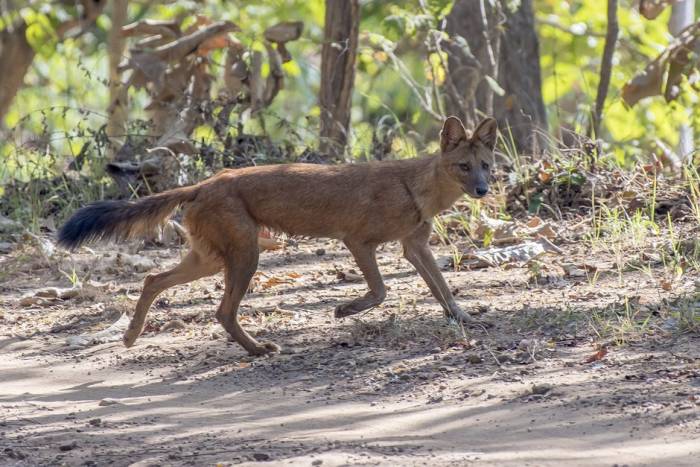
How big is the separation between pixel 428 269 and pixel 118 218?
1798mm

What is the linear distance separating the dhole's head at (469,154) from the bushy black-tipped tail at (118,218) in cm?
158

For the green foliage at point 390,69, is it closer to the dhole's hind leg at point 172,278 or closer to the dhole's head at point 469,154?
the dhole's head at point 469,154

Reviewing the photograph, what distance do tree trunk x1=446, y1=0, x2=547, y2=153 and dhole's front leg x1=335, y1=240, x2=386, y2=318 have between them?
3.52 meters

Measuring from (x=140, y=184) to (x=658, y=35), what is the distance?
6725 millimetres

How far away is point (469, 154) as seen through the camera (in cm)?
704

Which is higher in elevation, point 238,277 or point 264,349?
point 238,277

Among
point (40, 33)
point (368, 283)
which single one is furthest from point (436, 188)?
point (40, 33)

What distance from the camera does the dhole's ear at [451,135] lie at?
23.3 ft

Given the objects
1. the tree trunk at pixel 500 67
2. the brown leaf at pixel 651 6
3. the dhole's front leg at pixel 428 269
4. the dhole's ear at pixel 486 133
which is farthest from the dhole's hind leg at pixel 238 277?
the brown leaf at pixel 651 6

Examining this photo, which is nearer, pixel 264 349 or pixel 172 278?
pixel 264 349

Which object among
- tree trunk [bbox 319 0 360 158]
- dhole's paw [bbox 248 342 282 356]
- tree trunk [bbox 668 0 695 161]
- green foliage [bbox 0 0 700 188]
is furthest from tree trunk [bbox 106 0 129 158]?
tree trunk [bbox 668 0 695 161]

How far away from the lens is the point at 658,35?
1324cm

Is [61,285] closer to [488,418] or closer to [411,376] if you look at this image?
[411,376]

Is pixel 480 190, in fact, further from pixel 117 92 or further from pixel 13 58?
pixel 13 58
